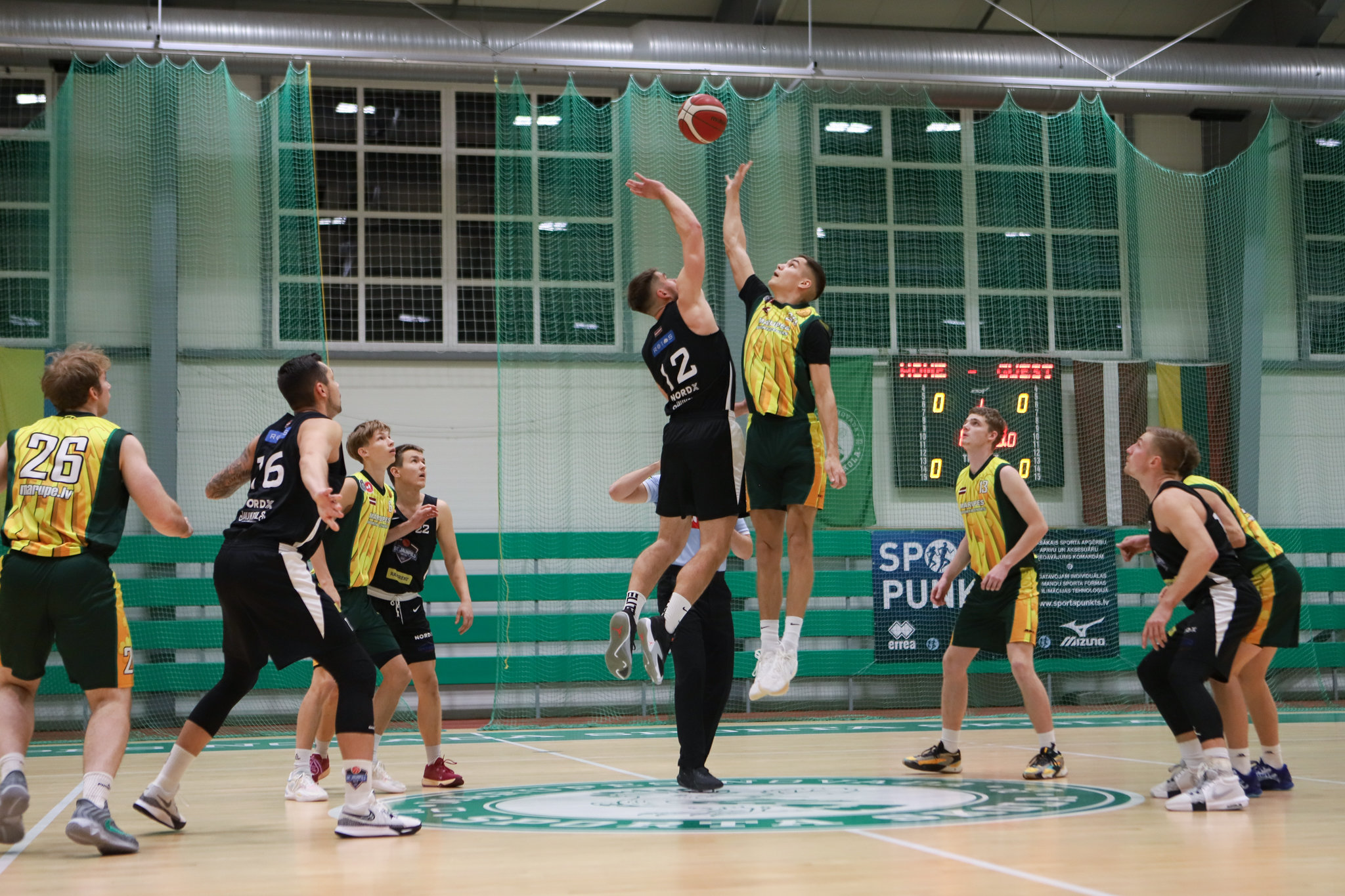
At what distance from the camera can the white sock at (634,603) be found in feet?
17.8

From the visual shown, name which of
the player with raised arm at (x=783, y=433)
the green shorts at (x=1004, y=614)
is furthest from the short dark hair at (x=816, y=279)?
the green shorts at (x=1004, y=614)

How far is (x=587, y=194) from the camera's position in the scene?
40.9ft

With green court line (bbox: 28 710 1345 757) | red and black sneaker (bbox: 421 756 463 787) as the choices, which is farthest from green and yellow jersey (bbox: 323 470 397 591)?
green court line (bbox: 28 710 1345 757)

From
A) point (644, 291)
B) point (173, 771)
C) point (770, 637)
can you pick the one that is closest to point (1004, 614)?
point (770, 637)

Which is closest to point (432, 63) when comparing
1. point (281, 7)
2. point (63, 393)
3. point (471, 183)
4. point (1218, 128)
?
point (471, 183)

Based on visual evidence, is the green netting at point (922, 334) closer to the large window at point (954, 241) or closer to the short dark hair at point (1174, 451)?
the large window at point (954, 241)

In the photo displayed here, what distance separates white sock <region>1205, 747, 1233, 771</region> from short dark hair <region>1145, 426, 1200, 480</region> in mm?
1240

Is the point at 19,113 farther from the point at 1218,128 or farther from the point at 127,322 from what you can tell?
the point at 1218,128

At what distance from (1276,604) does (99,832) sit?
198 inches

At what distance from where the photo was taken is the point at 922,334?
13.7 meters

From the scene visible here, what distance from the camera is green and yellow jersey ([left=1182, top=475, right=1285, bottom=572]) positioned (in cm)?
570

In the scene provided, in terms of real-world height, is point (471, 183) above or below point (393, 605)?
above

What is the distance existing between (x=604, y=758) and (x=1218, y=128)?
11.6 metres

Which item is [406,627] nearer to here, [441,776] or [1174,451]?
[441,776]
